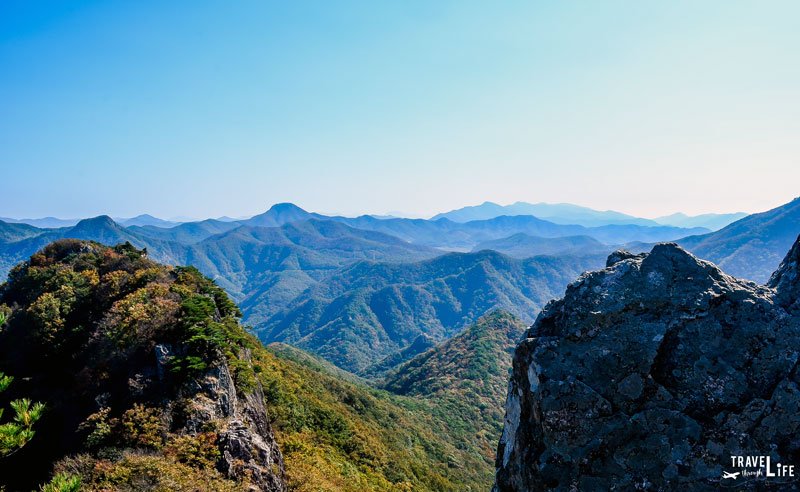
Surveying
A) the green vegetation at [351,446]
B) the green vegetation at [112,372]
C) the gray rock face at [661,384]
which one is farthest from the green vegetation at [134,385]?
the gray rock face at [661,384]

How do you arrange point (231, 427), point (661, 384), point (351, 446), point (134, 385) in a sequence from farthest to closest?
point (351, 446), point (134, 385), point (231, 427), point (661, 384)

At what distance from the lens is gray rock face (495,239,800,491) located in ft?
24.0

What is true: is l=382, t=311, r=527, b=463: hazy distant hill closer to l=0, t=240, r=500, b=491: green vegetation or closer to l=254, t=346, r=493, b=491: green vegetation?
l=254, t=346, r=493, b=491: green vegetation

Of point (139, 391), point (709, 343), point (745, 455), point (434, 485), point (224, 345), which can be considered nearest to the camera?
point (745, 455)

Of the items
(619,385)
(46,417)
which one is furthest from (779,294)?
(46,417)

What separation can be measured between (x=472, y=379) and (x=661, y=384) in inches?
3971

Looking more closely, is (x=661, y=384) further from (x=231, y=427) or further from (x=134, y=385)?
(x=134, y=385)

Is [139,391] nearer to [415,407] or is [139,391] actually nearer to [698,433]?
[698,433]

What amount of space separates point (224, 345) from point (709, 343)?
2115 cm

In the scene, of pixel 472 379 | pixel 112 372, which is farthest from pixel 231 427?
pixel 472 379

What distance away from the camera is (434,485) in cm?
4072

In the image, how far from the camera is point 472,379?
102 metres

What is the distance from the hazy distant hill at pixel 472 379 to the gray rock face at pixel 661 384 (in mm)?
71672

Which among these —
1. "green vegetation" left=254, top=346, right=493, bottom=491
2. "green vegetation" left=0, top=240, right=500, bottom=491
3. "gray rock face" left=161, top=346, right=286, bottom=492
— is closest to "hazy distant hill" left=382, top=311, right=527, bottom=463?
"green vegetation" left=254, top=346, right=493, bottom=491
